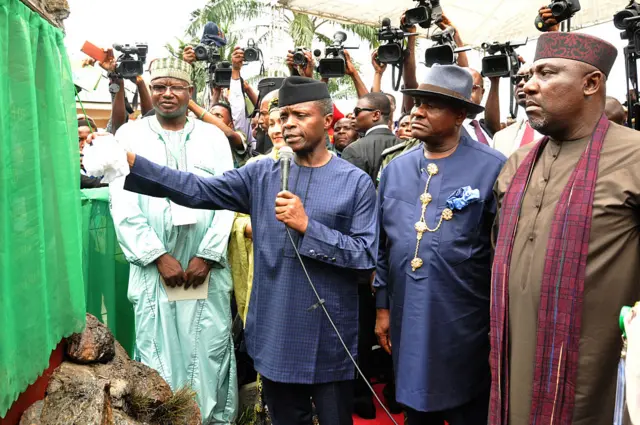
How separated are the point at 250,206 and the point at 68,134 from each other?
1.02 meters

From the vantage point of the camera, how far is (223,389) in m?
4.19

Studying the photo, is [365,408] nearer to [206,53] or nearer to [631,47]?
[631,47]

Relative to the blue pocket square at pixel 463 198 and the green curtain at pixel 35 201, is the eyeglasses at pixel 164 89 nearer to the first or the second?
the green curtain at pixel 35 201

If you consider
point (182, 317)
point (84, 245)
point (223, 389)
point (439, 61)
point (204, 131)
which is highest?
point (439, 61)

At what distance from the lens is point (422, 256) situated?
9.93ft

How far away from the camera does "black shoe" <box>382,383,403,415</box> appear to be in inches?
187

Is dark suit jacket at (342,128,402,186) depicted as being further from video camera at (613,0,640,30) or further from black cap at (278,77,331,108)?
video camera at (613,0,640,30)

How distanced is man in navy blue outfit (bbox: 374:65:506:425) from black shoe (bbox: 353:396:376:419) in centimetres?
149

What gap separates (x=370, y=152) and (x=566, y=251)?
2.61 m

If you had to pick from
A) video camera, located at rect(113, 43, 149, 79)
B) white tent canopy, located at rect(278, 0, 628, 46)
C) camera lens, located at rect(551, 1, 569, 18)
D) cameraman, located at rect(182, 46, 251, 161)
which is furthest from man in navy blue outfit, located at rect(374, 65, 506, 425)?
white tent canopy, located at rect(278, 0, 628, 46)

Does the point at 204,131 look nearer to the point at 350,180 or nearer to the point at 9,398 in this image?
the point at 350,180

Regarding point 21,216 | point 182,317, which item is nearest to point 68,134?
point 21,216

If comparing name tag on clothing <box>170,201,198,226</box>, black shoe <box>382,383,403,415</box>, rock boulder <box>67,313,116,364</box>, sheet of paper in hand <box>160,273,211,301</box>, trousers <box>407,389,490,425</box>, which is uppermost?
name tag on clothing <box>170,201,198,226</box>

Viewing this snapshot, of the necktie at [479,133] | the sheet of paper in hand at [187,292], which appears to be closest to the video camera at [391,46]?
the necktie at [479,133]
